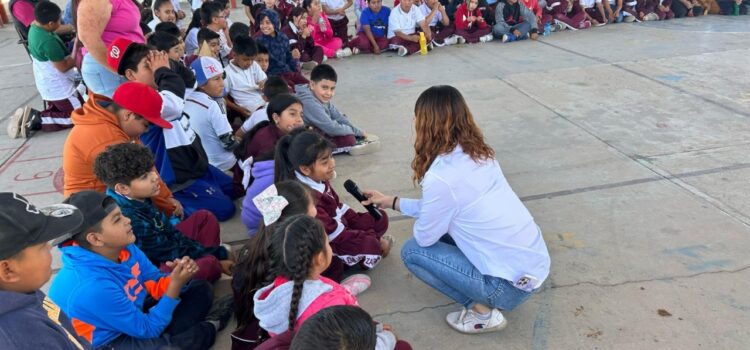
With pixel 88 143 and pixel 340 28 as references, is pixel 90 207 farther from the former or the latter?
pixel 340 28

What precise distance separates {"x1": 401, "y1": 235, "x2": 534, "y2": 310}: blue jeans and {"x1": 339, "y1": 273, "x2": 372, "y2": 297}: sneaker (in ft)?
1.07

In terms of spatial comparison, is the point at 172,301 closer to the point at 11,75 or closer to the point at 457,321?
the point at 457,321

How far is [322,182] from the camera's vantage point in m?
2.96

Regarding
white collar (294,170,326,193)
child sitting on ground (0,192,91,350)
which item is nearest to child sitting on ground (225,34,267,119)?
white collar (294,170,326,193)

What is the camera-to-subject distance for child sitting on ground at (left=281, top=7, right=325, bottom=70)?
7672 millimetres

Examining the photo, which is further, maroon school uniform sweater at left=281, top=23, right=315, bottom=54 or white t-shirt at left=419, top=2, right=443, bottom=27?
white t-shirt at left=419, top=2, right=443, bottom=27

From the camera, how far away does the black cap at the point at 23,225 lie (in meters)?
1.40

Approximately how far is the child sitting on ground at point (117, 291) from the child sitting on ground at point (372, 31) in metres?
6.81

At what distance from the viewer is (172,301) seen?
2.35 meters

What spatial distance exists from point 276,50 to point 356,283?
4308 millimetres

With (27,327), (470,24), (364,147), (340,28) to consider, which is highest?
(27,327)

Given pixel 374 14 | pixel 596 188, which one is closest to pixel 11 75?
pixel 374 14

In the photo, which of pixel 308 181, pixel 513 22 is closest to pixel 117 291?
pixel 308 181

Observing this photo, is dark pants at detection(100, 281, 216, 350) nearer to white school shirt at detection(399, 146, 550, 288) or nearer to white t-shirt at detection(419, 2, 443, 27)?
white school shirt at detection(399, 146, 550, 288)
